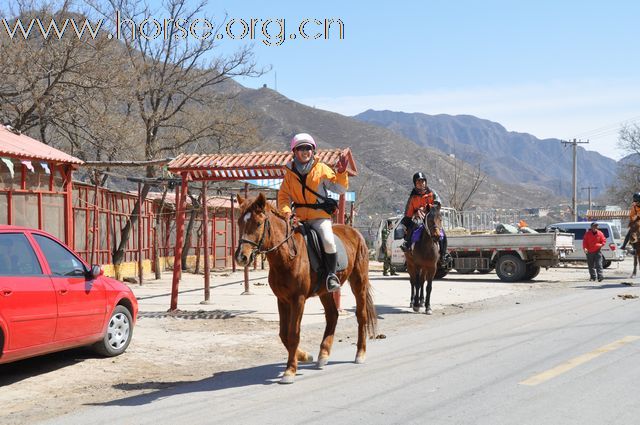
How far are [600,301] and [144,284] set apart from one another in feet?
48.9

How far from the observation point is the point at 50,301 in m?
8.12

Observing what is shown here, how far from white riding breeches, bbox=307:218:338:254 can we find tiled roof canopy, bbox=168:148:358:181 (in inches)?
223

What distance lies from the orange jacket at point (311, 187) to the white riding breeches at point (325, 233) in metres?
0.07

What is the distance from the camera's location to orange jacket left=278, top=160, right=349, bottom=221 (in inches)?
331

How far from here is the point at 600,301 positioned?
15.8 meters

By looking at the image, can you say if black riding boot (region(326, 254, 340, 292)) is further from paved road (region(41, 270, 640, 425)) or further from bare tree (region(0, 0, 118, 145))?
bare tree (region(0, 0, 118, 145))

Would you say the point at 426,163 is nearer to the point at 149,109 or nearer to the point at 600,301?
the point at 149,109

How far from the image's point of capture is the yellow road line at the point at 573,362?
740 cm

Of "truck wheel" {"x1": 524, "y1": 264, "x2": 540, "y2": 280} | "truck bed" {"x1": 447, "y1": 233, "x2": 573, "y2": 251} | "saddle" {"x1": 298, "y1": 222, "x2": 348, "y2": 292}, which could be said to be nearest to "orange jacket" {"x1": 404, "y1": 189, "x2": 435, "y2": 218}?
"saddle" {"x1": 298, "y1": 222, "x2": 348, "y2": 292}

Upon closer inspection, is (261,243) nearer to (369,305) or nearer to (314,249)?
(314,249)

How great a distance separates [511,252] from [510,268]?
55cm

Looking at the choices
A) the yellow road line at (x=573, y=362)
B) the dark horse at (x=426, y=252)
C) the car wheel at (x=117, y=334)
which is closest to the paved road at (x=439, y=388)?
the yellow road line at (x=573, y=362)

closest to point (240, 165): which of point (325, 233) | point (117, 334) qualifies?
point (117, 334)

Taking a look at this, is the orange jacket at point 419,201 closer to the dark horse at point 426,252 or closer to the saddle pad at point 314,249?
the dark horse at point 426,252
